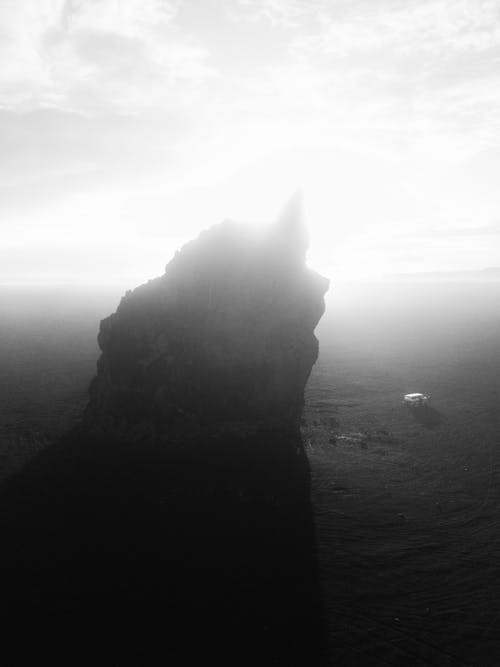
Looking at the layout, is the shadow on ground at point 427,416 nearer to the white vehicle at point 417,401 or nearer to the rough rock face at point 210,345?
the white vehicle at point 417,401

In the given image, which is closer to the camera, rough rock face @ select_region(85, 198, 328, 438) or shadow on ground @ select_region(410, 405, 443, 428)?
rough rock face @ select_region(85, 198, 328, 438)

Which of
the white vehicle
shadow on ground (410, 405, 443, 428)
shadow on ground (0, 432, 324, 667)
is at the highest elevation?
the white vehicle

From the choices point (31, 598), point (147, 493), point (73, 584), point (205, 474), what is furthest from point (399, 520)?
point (31, 598)

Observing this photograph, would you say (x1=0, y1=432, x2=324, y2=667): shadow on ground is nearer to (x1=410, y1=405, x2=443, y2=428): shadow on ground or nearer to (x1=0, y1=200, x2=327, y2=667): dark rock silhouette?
(x1=0, y1=200, x2=327, y2=667): dark rock silhouette

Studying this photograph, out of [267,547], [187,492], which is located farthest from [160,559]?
[187,492]

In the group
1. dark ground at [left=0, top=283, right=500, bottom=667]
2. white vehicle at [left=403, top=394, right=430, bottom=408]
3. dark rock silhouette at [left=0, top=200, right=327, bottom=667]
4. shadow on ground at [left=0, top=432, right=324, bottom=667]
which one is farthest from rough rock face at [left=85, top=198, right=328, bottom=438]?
white vehicle at [left=403, top=394, right=430, bottom=408]

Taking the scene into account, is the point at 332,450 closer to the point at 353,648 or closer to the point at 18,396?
the point at 353,648

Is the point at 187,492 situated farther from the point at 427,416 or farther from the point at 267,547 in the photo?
the point at 427,416
